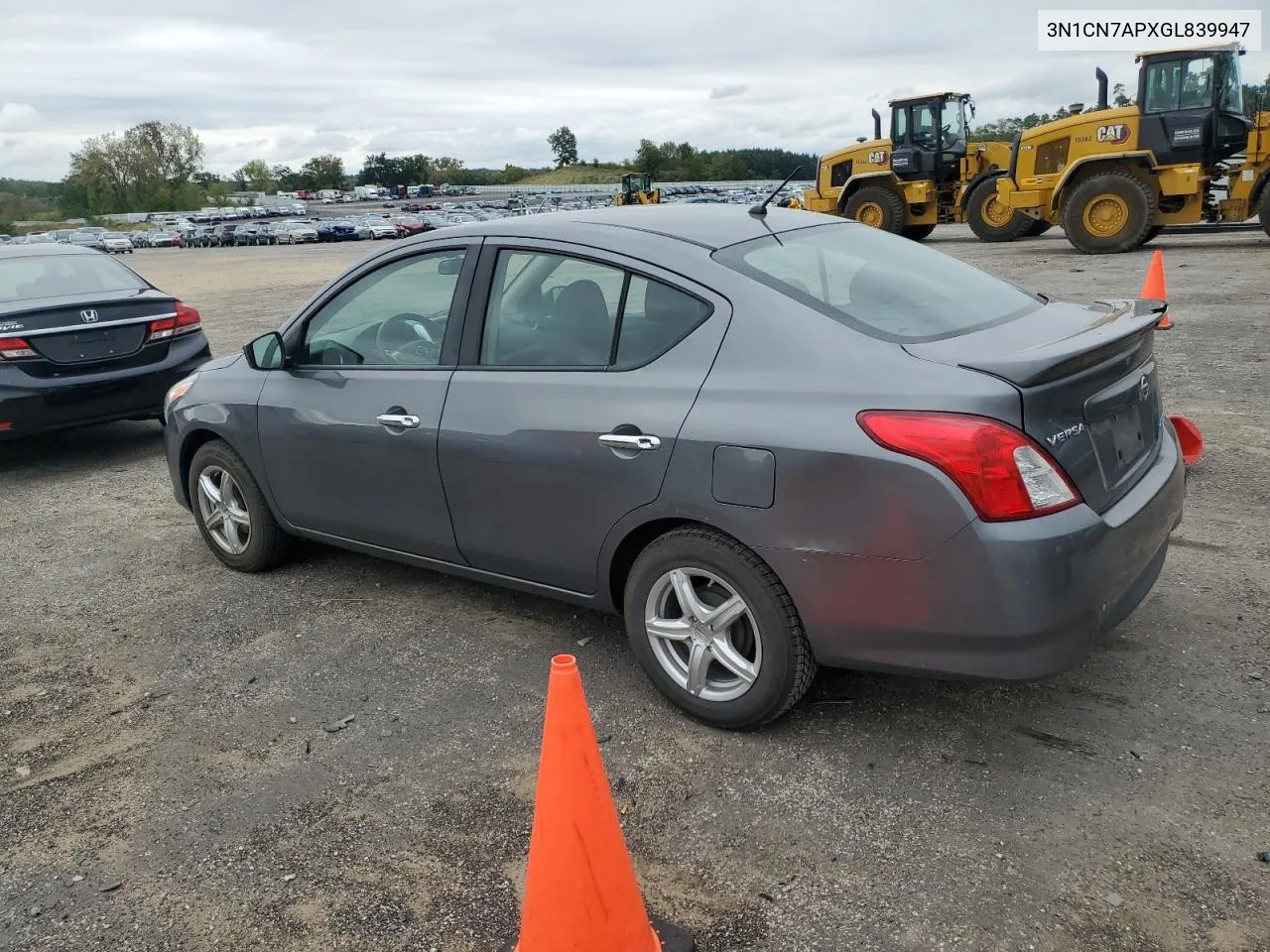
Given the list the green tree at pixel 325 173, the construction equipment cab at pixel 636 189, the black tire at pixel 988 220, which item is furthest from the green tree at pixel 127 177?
the black tire at pixel 988 220

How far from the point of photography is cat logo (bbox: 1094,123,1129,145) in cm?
1670

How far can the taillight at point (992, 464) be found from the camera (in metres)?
2.63

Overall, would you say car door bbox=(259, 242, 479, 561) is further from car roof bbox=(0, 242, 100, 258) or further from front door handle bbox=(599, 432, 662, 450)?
car roof bbox=(0, 242, 100, 258)

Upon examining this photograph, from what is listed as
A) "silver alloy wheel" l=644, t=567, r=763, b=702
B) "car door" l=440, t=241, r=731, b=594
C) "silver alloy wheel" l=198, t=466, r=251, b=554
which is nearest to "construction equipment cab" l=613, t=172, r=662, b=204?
"silver alloy wheel" l=198, t=466, r=251, b=554

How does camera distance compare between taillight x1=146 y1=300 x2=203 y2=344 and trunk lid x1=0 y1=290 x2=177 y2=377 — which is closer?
trunk lid x1=0 y1=290 x2=177 y2=377

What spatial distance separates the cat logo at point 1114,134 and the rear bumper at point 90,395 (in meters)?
15.2

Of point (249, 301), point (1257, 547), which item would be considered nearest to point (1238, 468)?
point (1257, 547)

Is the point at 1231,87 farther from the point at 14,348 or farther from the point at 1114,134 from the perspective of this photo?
the point at 14,348

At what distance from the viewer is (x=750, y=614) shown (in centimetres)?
306

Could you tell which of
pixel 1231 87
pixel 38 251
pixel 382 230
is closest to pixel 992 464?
pixel 38 251

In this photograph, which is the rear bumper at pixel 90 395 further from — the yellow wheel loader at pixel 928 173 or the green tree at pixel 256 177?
the green tree at pixel 256 177

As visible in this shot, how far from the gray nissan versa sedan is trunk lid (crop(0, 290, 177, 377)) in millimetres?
3194

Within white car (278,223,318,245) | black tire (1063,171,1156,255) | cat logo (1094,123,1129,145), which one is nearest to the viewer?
black tire (1063,171,1156,255)

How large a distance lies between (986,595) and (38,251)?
25.1 ft
